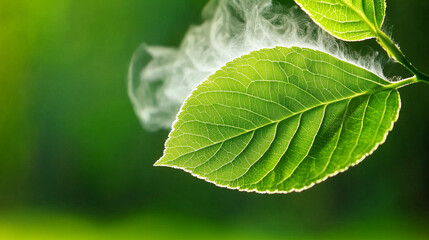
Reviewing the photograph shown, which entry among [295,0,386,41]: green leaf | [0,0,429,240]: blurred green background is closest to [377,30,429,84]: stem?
[295,0,386,41]: green leaf

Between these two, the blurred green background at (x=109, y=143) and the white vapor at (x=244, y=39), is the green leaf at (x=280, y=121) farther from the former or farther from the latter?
the blurred green background at (x=109, y=143)

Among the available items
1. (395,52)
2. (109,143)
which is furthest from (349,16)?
(109,143)

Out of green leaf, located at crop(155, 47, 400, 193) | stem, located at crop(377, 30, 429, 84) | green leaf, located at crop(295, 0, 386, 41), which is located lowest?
green leaf, located at crop(155, 47, 400, 193)

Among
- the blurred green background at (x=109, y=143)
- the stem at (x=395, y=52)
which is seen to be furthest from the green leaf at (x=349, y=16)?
the blurred green background at (x=109, y=143)

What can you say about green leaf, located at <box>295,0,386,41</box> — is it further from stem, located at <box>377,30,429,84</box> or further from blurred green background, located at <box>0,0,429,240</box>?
blurred green background, located at <box>0,0,429,240</box>

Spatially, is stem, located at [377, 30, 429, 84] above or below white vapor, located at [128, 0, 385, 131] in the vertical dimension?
below

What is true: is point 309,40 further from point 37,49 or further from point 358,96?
point 37,49

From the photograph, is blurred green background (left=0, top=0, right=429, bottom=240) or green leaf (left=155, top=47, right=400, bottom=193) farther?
blurred green background (left=0, top=0, right=429, bottom=240)

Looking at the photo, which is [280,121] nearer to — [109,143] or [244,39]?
[244,39]
